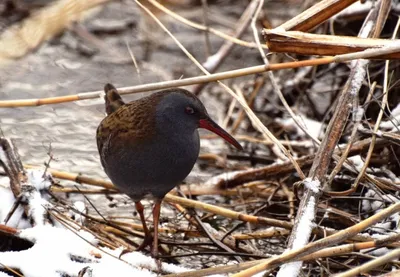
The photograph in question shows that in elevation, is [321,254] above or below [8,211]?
below

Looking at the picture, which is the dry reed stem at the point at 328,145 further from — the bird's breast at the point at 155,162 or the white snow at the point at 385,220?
the bird's breast at the point at 155,162

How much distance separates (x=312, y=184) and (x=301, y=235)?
0.29 metres

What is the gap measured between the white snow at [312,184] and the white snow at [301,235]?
0.12ft

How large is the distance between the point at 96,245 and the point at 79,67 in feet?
8.45

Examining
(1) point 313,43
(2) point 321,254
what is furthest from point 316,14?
(2) point 321,254

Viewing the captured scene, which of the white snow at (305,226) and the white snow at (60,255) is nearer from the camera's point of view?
the white snow at (305,226)

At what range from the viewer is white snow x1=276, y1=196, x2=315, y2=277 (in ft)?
7.82

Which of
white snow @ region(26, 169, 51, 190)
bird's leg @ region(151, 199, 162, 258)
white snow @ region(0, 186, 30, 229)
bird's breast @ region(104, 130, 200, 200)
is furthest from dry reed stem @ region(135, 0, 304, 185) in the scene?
white snow @ region(0, 186, 30, 229)

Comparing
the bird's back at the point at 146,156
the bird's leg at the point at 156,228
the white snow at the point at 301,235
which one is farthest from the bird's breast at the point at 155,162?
the white snow at the point at 301,235

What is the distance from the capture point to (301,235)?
2500 millimetres

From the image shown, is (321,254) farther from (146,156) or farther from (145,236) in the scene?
(145,236)

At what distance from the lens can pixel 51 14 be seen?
8.94 ft

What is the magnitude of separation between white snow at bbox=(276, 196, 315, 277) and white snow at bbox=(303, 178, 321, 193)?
38 mm

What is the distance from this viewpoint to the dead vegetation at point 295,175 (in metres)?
2.59
